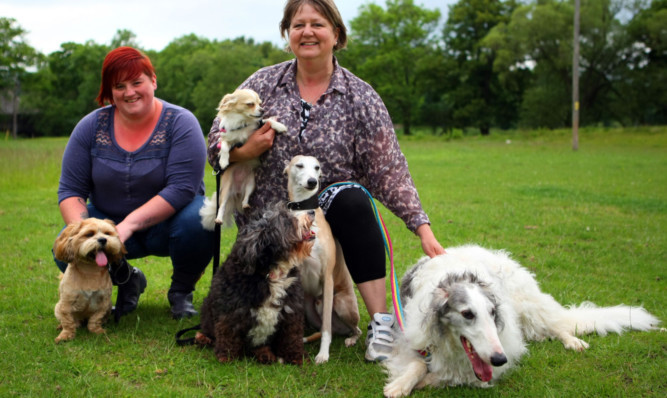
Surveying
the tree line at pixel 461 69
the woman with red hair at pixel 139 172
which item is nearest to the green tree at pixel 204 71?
the tree line at pixel 461 69

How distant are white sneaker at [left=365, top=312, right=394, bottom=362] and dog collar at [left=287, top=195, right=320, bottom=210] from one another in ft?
2.69

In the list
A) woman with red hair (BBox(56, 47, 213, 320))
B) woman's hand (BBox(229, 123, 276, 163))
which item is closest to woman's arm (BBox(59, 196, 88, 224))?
woman with red hair (BBox(56, 47, 213, 320))

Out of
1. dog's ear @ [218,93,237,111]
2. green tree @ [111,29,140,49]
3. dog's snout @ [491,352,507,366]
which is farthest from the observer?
green tree @ [111,29,140,49]

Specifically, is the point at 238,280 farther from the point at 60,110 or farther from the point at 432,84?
the point at 60,110

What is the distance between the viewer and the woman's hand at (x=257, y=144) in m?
3.64

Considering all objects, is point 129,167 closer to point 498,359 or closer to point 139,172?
point 139,172

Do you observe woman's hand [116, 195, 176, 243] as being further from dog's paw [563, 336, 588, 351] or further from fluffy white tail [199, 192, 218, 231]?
dog's paw [563, 336, 588, 351]

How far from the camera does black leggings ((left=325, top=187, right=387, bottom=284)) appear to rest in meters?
3.50

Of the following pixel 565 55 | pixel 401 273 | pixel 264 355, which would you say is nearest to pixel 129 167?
pixel 264 355

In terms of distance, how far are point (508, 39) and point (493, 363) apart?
129 feet

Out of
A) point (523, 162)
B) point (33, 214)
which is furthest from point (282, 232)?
point (523, 162)

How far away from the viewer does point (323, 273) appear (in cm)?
349

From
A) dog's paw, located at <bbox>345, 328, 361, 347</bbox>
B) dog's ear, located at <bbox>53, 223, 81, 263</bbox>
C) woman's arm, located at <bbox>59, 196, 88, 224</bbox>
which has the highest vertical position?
woman's arm, located at <bbox>59, 196, 88, 224</bbox>

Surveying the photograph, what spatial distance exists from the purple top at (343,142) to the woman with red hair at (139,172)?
0.68 m
